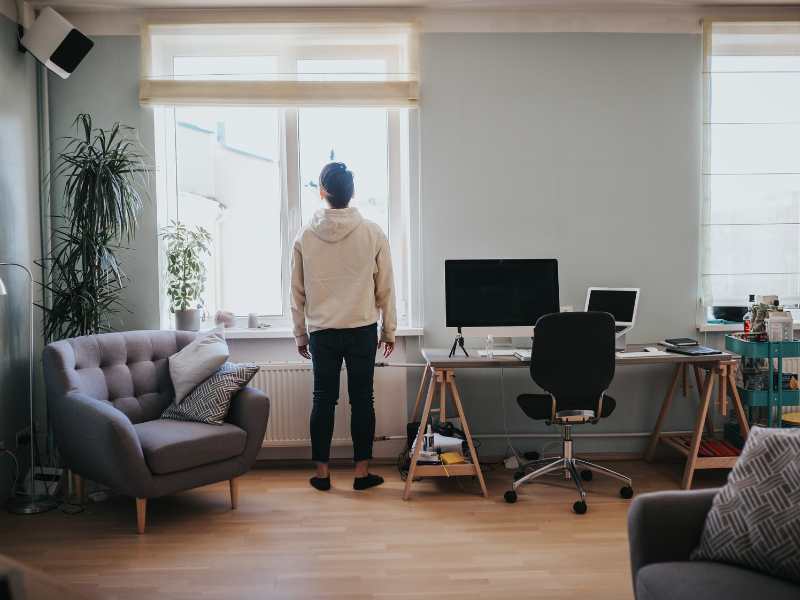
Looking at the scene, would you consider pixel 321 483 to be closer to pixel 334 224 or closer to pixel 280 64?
pixel 334 224

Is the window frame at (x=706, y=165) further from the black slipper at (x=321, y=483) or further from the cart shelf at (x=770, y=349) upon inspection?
the black slipper at (x=321, y=483)

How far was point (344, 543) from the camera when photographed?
3.06 m

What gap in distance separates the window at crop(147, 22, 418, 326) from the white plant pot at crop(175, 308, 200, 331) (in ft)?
0.78

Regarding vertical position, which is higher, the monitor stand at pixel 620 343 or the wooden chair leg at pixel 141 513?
the monitor stand at pixel 620 343

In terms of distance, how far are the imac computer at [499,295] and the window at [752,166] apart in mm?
1165

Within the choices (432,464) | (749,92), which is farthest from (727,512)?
(749,92)

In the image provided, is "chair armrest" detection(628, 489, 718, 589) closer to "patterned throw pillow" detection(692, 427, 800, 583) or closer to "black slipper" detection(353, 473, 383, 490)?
"patterned throw pillow" detection(692, 427, 800, 583)

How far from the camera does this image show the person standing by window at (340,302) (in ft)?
12.3

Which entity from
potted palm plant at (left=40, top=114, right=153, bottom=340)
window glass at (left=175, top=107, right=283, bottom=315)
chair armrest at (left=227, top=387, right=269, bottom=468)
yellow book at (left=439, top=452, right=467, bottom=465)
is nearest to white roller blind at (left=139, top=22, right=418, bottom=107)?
window glass at (left=175, top=107, right=283, bottom=315)

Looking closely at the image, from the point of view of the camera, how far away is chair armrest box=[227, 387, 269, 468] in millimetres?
3484

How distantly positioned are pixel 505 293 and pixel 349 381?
3.29 feet

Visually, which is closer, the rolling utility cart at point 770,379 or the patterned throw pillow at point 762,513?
the patterned throw pillow at point 762,513

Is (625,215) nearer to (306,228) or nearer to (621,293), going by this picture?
(621,293)

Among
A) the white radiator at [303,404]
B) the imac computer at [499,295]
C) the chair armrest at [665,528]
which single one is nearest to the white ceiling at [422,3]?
the imac computer at [499,295]
